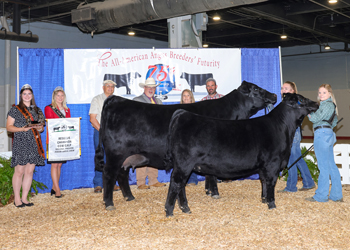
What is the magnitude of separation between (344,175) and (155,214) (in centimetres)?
384

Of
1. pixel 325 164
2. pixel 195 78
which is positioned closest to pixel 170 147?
pixel 325 164

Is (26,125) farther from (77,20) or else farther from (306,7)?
(306,7)

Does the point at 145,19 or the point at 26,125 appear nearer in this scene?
the point at 26,125

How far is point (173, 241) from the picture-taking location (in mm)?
3482

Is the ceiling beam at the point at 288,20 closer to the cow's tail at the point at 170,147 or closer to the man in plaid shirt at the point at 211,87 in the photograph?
the man in plaid shirt at the point at 211,87

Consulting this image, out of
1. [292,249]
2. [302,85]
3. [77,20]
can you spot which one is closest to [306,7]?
[77,20]

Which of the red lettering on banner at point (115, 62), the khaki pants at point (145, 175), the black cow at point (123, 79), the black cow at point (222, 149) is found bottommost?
the khaki pants at point (145, 175)

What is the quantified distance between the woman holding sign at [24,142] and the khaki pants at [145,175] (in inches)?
70.2

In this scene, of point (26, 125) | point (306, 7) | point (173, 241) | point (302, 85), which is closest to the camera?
point (173, 241)

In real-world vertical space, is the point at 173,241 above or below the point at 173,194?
below

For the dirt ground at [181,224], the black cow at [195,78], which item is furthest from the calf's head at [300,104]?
the black cow at [195,78]

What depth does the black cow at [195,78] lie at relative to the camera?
6668 mm

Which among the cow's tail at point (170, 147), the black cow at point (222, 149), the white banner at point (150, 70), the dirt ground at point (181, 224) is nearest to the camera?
the dirt ground at point (181, 224)

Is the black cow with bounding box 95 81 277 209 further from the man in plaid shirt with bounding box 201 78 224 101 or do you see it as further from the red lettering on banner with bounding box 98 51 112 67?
the red lettering on banner with bounding box 98 51 112 67
